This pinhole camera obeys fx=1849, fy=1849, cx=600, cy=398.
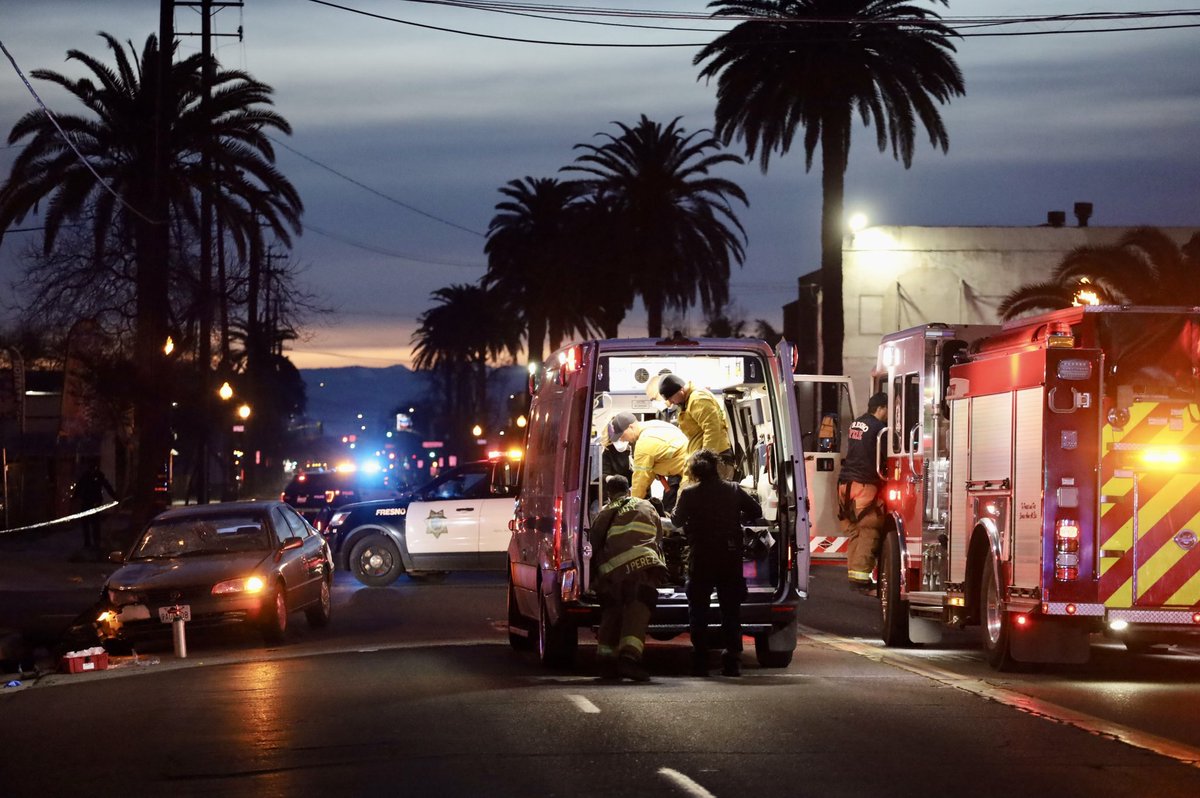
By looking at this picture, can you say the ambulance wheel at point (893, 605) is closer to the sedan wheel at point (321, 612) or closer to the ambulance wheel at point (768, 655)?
the ambulance wheel at point (768, 655)

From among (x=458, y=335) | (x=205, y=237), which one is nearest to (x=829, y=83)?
(x=205, y=237)

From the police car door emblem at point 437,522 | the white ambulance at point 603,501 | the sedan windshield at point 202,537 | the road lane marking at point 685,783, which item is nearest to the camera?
the road lane marking at point 685,783

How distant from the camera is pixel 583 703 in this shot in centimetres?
1216

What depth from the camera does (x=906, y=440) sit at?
17.6m

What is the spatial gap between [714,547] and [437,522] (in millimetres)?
13137

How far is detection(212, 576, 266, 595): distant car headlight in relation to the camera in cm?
1780

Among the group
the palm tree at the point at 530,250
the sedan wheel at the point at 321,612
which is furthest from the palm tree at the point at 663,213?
the sedan wheel at the point at 321,612

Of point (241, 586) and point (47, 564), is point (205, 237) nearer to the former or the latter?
point (47, 564)

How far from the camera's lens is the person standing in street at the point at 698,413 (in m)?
14.9

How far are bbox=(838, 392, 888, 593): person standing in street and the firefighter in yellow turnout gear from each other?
16.1 ft

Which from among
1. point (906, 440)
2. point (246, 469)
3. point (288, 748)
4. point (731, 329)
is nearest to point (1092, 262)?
point (906, 440)

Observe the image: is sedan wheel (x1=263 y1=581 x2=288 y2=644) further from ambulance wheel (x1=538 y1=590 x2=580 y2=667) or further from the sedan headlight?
ambulance wheel (x1=538 y1=590 x2=580 y2=667)

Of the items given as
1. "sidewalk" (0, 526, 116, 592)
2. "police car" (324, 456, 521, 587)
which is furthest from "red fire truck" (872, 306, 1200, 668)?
"sidewalk" (0, 526, 116, 592)

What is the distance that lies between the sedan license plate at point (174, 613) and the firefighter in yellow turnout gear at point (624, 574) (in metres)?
5.27
